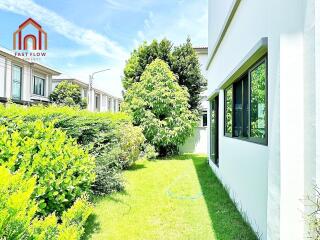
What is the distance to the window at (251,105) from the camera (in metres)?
4.36

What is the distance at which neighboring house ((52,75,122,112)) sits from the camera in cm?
3362

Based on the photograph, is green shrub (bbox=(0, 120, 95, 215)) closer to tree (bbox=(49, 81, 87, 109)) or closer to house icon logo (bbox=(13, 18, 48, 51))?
house icon logo (bbox=(13, 18, 48, 51))

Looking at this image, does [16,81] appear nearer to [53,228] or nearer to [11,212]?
[53,228]

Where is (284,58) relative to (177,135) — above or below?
above

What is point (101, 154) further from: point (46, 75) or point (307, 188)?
point (46, 75)

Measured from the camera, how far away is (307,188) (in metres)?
2.90

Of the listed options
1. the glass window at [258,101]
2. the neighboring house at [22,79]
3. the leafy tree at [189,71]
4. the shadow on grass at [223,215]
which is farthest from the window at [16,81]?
the glass window at [258,101]

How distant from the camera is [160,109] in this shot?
1488 centimetres

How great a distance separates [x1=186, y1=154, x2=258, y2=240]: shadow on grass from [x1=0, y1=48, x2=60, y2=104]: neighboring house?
52.6 feet

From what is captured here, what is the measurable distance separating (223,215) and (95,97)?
37.9 m

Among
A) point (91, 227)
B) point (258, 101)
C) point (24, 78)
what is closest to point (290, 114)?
point (258, 101)

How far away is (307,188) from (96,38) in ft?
77.1

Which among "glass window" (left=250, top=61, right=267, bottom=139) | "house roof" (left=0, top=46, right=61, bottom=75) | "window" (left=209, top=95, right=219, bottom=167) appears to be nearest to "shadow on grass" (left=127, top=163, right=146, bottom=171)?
"window" (left=209, top=95, right=219, bottom=167)

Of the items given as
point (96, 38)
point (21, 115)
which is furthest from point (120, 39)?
point (21, 115)
